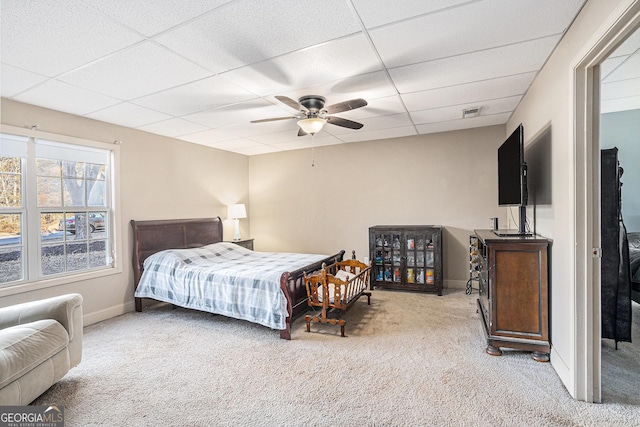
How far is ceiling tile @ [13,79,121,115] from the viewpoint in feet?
9.23

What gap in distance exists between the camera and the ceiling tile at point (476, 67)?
2340 millimetres

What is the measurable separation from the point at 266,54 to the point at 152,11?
77 cm

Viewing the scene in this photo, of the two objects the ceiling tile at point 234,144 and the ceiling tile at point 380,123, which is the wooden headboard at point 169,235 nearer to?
the ceiling tile at point 234,144

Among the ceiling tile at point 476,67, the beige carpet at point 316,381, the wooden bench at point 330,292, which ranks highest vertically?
the ceiling tile at point 476,67

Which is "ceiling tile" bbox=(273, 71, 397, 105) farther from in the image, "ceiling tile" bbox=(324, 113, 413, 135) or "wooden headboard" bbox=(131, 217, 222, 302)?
"wooden headboard" bbox=(131, 217, 222, 302)

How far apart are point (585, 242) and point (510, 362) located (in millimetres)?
1160

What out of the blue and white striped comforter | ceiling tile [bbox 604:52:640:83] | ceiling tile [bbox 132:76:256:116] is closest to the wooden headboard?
the blue and white striped comforter

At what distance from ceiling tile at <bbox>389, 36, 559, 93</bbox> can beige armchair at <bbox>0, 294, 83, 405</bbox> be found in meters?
3.23

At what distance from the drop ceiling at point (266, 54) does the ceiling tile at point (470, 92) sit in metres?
0.02

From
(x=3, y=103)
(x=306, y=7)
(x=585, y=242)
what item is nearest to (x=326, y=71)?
(x=306, y=7)

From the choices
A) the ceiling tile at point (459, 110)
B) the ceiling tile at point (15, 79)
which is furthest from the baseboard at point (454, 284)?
the ceiling tile at point (15, 79)

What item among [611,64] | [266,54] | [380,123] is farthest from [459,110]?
[266,54]

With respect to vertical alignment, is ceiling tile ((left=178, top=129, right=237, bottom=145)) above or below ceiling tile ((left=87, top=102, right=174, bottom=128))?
below

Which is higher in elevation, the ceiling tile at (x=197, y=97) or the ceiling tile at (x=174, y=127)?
the ceiling tile at (x=197, y=97)
